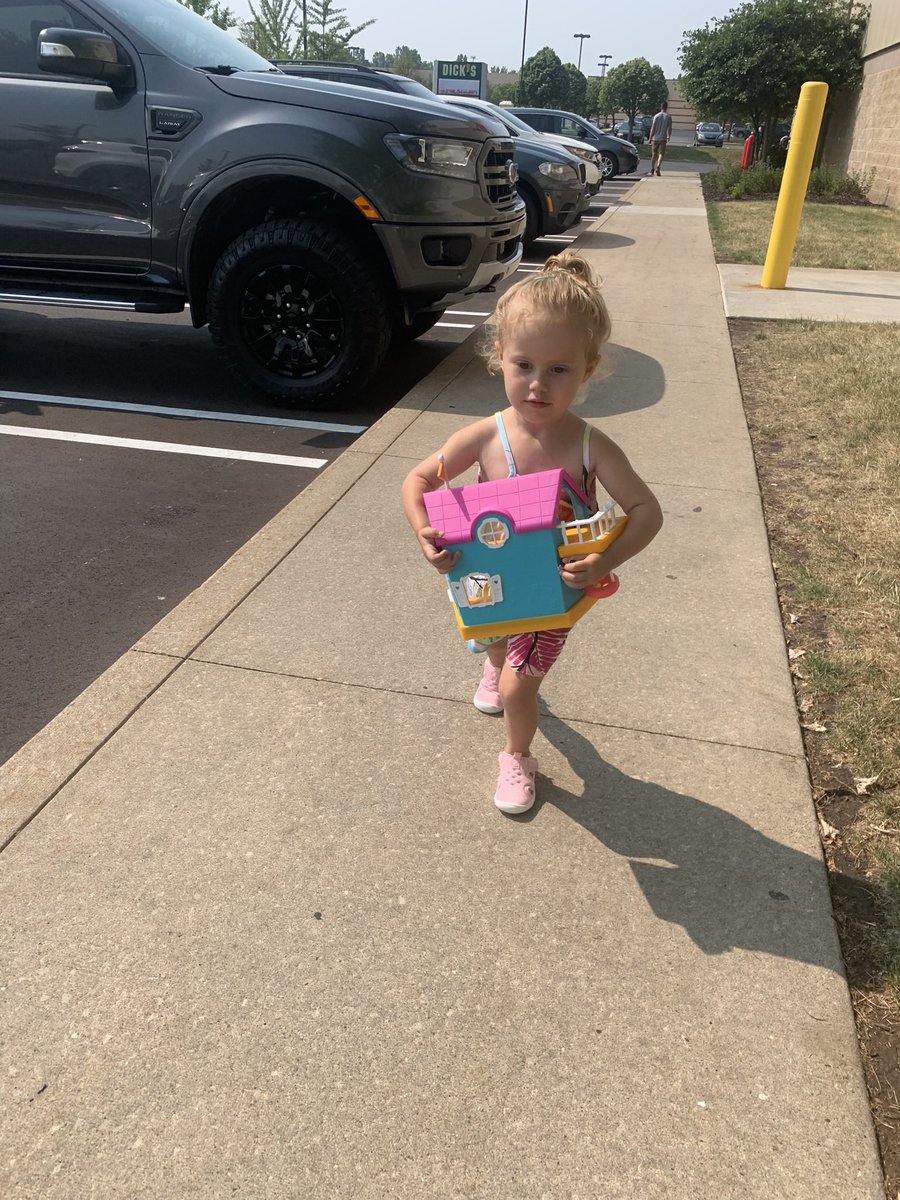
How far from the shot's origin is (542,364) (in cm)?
200

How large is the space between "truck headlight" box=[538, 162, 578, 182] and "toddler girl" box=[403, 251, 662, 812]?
975 cm

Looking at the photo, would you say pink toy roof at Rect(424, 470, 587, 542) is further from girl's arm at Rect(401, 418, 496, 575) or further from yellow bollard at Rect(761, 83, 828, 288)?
yellow bollard at Rect(761, 83, 828, 288)

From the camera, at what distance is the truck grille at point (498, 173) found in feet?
17.5

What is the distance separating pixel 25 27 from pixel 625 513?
197 inches

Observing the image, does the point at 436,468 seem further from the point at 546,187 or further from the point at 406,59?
the point at 406,59

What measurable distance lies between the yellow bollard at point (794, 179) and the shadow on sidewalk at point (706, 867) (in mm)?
7990

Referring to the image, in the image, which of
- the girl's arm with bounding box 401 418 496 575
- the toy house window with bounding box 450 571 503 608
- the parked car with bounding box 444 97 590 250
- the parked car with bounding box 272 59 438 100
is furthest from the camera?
the parked car with bounding box 444 97 590 250

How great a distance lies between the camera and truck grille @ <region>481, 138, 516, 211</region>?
535 cm

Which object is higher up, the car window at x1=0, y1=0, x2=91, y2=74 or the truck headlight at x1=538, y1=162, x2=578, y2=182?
the car window at x1=0, y1=0, x2=91, y2=74

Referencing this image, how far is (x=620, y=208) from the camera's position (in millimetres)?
17984

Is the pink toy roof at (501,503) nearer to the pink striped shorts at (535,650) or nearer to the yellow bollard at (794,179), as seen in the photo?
the pink striped shorts at (535,650)

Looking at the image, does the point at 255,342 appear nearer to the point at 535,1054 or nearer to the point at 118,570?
the point at 118,570

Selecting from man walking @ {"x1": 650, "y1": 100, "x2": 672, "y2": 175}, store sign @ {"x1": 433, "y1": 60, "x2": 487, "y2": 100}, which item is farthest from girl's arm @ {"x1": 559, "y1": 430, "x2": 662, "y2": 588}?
store sign @ {"x1": 433, "y1": 60, "x2": 487, "y2": 100}

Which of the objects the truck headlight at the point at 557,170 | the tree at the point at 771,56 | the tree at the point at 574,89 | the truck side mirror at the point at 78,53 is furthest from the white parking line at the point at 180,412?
the tree at the point at 574,89
